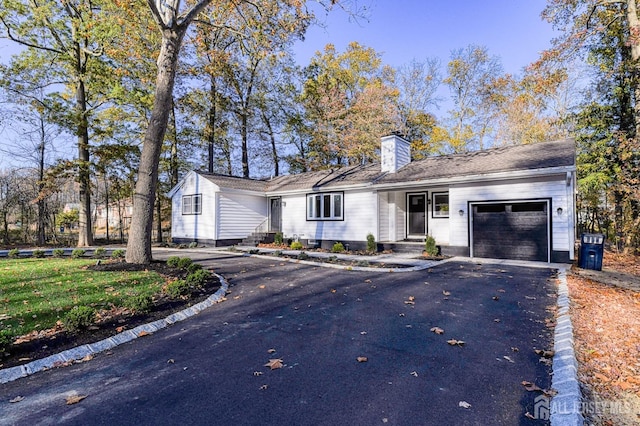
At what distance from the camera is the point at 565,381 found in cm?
265

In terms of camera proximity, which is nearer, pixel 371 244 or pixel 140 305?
pixel 140 305

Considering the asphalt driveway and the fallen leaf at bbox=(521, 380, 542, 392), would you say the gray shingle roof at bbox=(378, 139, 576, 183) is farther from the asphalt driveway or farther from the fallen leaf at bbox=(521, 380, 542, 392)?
the fallen leaf at bbox=(521, 380, 542, 392)

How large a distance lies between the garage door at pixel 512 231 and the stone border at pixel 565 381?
630 centimetres

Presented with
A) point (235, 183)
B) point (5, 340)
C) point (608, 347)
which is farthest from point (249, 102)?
point (608, 347)

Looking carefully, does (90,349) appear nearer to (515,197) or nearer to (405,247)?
(405,247)

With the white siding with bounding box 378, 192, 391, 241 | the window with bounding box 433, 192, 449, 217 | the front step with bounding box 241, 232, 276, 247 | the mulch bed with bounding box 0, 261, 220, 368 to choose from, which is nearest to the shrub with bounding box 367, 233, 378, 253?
the white siding with bounding box 378, 192, 391, 241

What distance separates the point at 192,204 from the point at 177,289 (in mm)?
Answer: 12414

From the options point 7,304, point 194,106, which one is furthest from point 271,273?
point 194,106

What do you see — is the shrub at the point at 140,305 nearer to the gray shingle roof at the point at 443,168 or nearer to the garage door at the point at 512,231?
the gray shingle roof at the point at 443,168

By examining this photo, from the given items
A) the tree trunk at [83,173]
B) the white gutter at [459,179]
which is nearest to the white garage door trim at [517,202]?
the white gutter at [459,179]

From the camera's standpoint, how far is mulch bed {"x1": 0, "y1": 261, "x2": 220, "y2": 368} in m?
3.32

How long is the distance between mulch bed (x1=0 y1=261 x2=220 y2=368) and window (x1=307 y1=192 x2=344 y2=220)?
918cm

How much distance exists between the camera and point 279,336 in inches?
154

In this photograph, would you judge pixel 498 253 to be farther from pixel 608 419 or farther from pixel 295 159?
pixel 295 159
